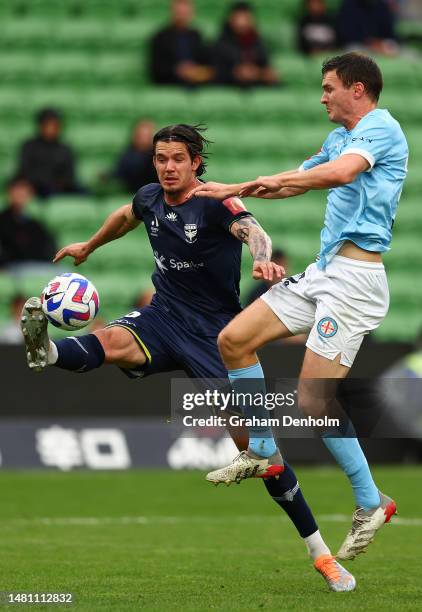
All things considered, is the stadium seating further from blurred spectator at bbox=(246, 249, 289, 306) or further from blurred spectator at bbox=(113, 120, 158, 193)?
blurred spectator at bbox=(246, 249, 289, 306)

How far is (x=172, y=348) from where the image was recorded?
26.9ft

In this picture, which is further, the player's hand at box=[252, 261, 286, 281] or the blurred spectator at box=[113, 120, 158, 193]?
the blurred spectator at box=[113, 120, 158, 193]

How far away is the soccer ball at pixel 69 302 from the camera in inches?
313

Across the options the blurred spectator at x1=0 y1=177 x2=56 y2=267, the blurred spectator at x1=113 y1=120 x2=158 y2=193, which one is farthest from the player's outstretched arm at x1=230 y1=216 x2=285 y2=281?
the blurred spectator at x1=113 y1=120 x2=158 y2=193

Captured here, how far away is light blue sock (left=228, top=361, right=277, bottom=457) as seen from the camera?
293 inches

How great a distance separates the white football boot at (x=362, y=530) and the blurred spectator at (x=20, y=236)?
8.99 m

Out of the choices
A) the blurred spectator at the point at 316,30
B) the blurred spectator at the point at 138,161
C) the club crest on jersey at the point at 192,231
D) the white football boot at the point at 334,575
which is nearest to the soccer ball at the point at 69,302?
the club crest on jersey at the point at 192,231

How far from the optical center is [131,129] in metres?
18.1

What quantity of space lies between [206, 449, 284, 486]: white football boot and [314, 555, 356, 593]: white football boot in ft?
2.09

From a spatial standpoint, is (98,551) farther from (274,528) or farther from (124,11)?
(124,11)

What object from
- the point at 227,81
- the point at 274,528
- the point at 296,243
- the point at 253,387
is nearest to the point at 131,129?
the point at 227,81

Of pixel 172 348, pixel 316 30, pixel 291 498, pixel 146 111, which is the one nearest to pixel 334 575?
pixel 291 498

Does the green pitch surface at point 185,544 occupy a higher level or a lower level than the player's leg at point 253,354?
lower

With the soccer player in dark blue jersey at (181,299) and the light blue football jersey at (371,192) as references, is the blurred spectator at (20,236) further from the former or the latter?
the light blue football jersey at (371,192)
